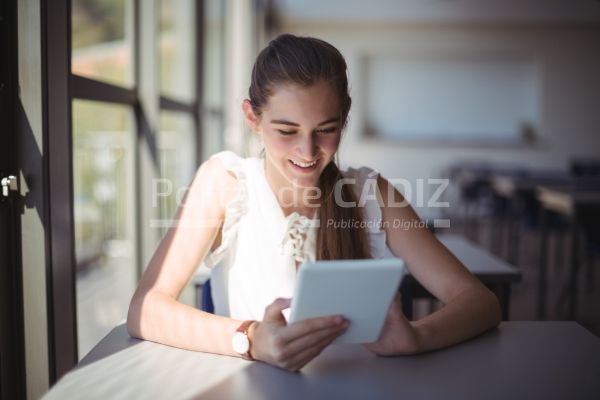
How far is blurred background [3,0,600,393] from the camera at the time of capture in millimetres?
3072

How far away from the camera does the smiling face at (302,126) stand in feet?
3.88

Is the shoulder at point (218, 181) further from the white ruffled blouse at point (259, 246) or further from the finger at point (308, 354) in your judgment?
the finger at point (308, 354)

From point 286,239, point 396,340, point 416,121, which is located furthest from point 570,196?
point 416,121

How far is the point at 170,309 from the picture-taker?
3.53 ft

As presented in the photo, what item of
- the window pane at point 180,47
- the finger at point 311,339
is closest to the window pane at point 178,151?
the window pane at point 180,47

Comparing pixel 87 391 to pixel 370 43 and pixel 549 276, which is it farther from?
pixel 370 43

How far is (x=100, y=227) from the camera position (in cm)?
495

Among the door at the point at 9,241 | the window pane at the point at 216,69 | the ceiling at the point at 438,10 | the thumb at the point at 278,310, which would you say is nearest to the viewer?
the thumb at the point at 278,310

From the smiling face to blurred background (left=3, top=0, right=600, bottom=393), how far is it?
1.18 metres

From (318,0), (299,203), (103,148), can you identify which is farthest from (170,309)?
(318,0)

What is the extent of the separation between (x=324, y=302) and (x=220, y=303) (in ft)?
1.98

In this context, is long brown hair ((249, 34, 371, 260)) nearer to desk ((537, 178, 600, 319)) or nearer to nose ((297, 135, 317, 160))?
nose ((297, 135, 317, 160))

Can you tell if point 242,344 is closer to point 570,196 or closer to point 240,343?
point 240,343

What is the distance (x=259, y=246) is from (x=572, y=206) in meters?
2.37
